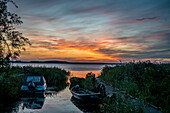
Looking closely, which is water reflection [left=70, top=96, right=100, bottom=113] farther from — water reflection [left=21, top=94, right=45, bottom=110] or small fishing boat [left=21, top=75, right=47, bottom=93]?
small fishing boat [left=21, top=75, right=47, bottom=93]

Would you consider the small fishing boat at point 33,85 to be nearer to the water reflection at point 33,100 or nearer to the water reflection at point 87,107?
the water reflection at point 33,100

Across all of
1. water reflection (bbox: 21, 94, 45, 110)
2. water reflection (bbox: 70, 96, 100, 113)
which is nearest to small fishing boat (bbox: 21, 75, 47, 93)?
water reflection (bbox: 21, 94, 45, 110)

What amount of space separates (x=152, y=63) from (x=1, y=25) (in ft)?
44.8

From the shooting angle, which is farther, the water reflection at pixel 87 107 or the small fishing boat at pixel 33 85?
the small fishing boat at pixel 33 85

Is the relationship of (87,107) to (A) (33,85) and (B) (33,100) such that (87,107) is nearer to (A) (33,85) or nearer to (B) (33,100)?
(B) (33,100)

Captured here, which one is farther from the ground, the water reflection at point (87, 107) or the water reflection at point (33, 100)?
the water reflection at point (87, 107)

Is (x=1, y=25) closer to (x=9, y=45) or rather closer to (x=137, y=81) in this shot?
(x=9, y=45)

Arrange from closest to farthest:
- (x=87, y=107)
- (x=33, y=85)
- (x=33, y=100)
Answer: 1. (x=87, y=107)
2. (x=33, y=100)
3. (x=33, y=85)

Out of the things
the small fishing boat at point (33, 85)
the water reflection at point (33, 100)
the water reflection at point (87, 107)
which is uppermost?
the small fishing boat at point (33, 85)

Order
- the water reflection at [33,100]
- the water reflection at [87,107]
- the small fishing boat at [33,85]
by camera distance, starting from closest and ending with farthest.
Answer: the water reflection at [87,107]
the water reflection at [33,100]
the small fishing boat at [33,85]

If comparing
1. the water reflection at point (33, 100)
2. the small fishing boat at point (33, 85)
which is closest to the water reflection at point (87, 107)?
the water reflection at point (33, 100)

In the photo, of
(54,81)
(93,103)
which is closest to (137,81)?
(93,103)

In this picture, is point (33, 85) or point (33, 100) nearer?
point (33, 100)

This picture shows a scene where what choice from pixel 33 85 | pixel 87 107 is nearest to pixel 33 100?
pixel 33 85
